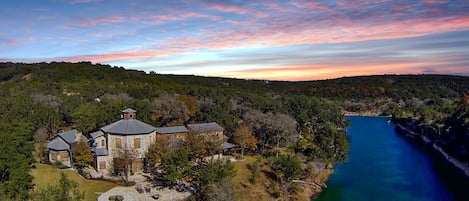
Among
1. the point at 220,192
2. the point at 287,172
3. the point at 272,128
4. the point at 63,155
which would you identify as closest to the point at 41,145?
the point at 63,155

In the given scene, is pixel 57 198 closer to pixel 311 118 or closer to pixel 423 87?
pixel 311 118

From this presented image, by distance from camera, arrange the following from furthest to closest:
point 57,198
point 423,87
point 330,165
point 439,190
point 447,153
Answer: point 423,87 → point 447,153 → point 330,165 → point 439,190 → point 57,198

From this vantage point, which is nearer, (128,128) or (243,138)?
(128,128)

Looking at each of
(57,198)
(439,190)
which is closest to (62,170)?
(57,198)

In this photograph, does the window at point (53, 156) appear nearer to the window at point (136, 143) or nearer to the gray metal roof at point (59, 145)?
the gray metal roof at point (59, 145)

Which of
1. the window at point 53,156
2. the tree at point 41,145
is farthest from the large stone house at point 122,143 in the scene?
the tree at point 41,145

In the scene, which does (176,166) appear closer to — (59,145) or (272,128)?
(59,145)
